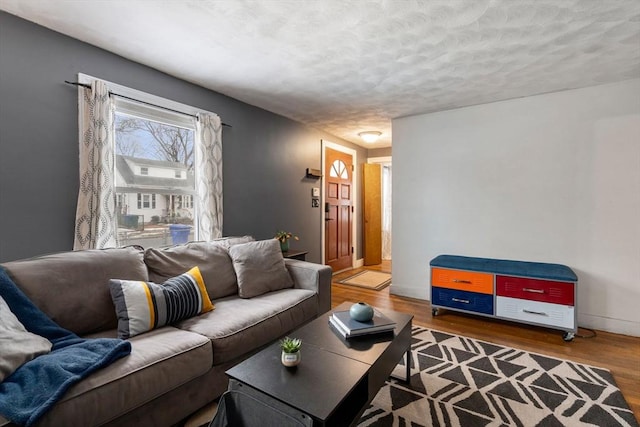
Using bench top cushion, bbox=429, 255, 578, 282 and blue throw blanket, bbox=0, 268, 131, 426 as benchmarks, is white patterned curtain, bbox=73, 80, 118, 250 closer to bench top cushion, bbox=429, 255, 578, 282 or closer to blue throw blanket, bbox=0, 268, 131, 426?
blue throw blanket, bbox=0, 268, 131, 426

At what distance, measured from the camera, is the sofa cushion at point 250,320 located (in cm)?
173

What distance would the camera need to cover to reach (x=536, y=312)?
2689 millimetres

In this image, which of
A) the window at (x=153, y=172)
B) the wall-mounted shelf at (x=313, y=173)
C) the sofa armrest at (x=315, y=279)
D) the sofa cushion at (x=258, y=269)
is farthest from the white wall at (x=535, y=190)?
the window at (x=153, y=172)

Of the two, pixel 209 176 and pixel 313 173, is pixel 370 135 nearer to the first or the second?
pixel 313 173

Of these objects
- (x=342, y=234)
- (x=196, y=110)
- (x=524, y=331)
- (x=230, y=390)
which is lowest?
(x=524, y=331)

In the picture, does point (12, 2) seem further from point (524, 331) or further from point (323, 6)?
point (524, 331)

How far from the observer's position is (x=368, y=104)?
11.1ft

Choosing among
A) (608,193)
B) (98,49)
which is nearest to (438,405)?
(608,193)

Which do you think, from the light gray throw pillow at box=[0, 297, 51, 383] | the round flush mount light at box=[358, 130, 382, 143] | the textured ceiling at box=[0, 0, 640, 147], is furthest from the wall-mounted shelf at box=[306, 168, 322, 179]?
the light gray throw pillow at box=[0, 297, 51, 383]

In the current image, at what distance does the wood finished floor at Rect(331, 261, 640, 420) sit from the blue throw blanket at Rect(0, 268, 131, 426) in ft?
8.41

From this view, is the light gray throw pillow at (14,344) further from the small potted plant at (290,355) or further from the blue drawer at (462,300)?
the blue drawer at (462,300)

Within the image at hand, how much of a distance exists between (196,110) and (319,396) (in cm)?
271

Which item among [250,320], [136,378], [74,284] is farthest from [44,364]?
[250,320]

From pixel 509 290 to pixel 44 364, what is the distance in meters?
3.28
